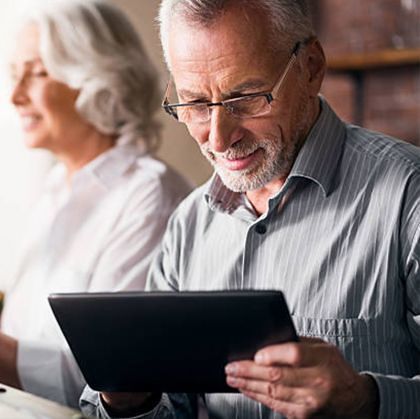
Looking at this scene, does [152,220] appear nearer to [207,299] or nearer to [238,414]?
[238,414]

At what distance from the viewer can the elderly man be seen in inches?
67.9

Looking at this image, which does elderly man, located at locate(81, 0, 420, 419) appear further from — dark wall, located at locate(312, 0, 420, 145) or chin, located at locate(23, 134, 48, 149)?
dark wall, located at locate(312, 0, 420, 145)

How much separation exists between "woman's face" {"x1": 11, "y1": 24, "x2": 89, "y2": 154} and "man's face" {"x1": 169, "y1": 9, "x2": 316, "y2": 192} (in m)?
0.95

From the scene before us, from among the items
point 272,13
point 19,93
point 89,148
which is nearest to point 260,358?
point 272,13

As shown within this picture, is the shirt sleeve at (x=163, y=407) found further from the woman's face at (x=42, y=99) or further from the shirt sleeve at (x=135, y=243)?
the woman's face at (x=42, y=99)

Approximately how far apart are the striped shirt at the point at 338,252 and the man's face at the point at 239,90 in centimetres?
5

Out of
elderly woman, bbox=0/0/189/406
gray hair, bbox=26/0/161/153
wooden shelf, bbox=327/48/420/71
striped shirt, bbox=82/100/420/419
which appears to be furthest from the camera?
wooden shelf, bbox=327/48/420/71

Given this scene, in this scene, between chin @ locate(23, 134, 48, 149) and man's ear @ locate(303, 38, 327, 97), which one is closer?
man's ear @ locate(303, 38, 327, 97)

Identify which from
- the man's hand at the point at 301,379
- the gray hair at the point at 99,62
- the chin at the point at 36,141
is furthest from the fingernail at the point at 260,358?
the chin at the point at 36,141

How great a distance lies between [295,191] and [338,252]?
0.16 m

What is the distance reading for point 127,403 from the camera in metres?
1.79

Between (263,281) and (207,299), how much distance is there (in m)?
0.43

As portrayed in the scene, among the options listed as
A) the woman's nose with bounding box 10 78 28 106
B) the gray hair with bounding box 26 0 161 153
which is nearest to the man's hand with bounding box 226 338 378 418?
the gray hair with bounding box 26 0 161 153

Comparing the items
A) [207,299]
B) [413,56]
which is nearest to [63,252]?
[207,299]
